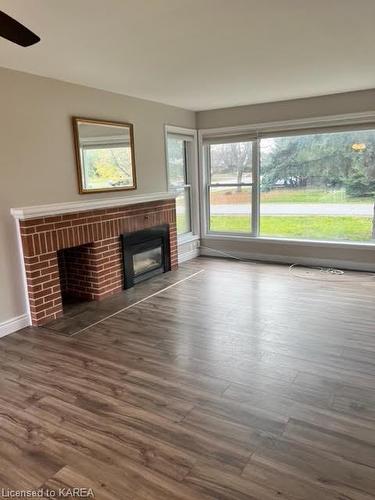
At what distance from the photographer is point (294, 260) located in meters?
5.41

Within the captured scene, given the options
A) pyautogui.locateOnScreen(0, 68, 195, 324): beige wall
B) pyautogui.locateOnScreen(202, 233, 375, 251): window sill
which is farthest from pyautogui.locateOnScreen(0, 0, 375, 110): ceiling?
pyautogui.locateOnScreen(202, 233, 375, 251): window sill

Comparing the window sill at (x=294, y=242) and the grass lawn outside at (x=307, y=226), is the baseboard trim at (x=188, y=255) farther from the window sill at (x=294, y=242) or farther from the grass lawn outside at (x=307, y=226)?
the grass lawn outside at (x=307, y=226)

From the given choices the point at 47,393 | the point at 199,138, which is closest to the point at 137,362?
the point at 47,393

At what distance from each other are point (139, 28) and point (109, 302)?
269cm

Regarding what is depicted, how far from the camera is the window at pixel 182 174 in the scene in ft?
18.0

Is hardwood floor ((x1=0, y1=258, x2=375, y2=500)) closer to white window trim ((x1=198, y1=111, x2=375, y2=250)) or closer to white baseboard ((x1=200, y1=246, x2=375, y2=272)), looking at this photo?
white baseboard ((x1=200, y1=246, x2=375, y2=272))

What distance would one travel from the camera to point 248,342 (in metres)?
2.95

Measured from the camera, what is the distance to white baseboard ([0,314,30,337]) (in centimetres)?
326

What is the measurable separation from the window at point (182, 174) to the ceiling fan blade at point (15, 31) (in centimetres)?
369

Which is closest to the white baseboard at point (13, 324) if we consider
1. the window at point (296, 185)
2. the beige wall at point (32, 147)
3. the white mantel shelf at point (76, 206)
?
the beige wall at point (32, 147)

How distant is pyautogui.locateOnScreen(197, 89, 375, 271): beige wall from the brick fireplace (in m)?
1.45

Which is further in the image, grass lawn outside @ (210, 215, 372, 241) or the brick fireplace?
grass lawn outside @ (210, 215, 372, 241)

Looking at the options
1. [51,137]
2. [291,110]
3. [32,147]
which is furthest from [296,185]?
[32,147]

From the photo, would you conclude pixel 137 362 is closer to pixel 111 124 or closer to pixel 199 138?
pixel 111 124
